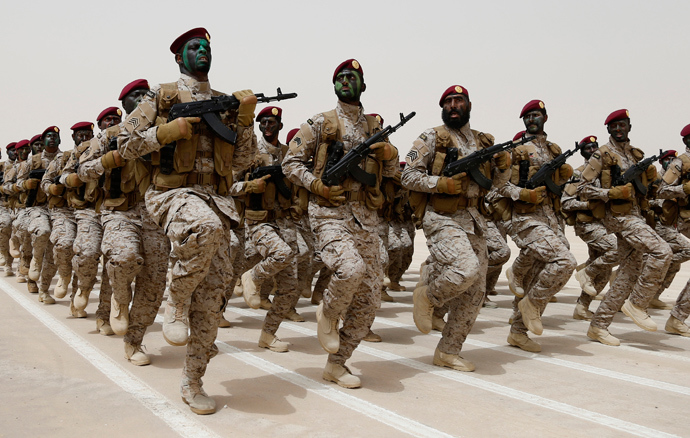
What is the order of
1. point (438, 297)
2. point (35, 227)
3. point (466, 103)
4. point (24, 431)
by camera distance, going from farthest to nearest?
point (35, 227), point (466, 103), point (438, 297), point (24, 431)

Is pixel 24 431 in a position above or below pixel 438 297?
below

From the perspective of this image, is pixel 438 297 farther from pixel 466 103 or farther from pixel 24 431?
pixel 24 431

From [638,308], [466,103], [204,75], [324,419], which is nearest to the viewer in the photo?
[324,419]

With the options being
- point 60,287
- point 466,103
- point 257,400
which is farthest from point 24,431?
point 60,287

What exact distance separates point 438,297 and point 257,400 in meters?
2.01

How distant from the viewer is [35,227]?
1088cm

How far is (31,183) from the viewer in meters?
11.2

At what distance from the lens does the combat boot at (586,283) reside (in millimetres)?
9453

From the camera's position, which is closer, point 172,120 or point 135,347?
point 172,120

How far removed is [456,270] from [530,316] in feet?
5.22

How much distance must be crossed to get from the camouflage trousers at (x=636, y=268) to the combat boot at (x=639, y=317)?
0.18 feet

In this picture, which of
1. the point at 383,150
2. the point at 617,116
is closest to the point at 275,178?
the point at 383,150

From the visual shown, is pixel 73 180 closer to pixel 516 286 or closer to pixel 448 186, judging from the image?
pixel 448 186

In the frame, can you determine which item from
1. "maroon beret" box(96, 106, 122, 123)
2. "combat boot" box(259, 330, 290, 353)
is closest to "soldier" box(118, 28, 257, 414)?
"combat boot" box(259, 330, 290, 353)
